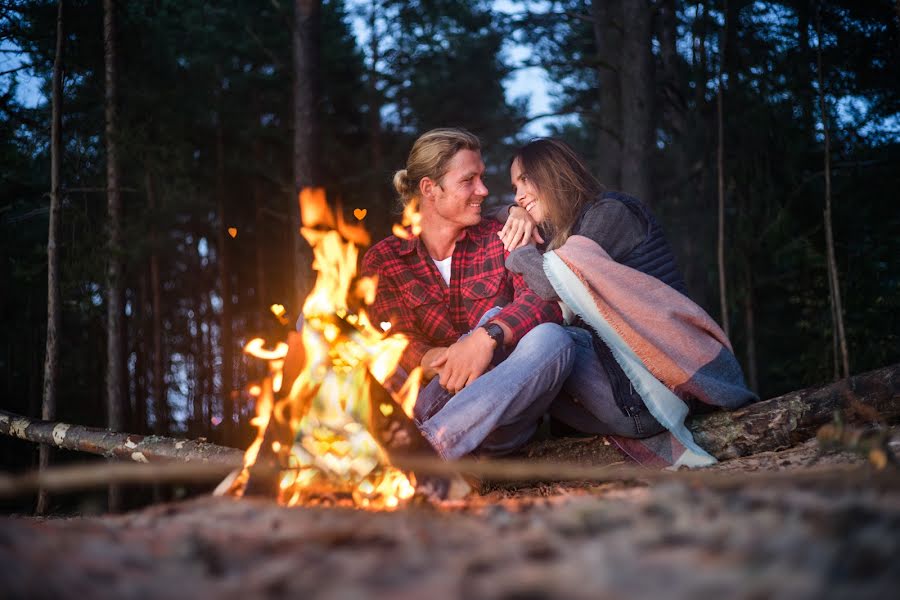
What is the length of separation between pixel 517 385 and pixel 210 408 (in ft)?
44.7

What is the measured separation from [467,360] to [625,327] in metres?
0.83

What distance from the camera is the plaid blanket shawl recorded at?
11.6 feet

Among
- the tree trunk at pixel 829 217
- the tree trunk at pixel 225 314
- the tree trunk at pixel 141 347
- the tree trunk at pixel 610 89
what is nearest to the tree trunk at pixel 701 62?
the tree trunk at pixel 610 89

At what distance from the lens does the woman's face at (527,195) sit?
4.19 meters

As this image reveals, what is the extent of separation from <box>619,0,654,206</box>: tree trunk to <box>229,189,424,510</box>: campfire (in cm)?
658

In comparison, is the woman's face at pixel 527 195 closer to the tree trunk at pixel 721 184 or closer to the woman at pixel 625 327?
the woman at pixel 625 327

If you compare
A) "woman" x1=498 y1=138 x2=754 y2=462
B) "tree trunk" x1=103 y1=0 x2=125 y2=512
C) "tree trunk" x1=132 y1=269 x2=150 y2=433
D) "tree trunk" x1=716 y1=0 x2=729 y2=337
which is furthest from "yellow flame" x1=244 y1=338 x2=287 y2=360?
"tree trunk" x1=132 y1=269 x2=150 y2=433

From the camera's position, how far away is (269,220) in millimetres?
15703

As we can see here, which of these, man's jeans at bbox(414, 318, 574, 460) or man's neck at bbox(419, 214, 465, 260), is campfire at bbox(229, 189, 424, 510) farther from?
man's neck at bbox(419, 214, 465, 260)

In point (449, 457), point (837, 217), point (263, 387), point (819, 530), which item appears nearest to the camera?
point (819, 530)

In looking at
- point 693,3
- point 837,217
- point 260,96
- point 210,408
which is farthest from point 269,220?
point 837,217

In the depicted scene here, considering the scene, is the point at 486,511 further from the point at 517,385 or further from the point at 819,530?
the point at 517,385

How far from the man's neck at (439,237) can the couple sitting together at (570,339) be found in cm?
32

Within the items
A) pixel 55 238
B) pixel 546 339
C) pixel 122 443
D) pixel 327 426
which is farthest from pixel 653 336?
pixel 55 238
